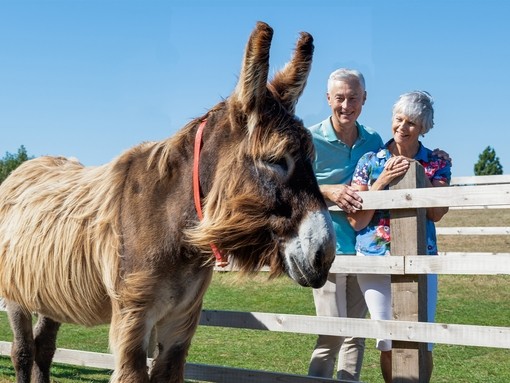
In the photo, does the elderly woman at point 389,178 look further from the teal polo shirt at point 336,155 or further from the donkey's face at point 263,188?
the donkey's face at point 263,188

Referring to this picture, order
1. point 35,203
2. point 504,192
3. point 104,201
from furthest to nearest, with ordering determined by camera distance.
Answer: point 35,203, point 504,192, point 104,201

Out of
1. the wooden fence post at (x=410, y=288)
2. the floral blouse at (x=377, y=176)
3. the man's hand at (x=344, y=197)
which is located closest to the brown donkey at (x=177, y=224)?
the man's hand at (x=344, y=197)

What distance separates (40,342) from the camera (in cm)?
532

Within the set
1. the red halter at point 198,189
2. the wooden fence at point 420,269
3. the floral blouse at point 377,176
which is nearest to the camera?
the red halter at point 198,189

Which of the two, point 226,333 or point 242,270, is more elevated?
point 242,270

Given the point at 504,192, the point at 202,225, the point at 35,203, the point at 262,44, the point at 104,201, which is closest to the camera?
the point at 262,44

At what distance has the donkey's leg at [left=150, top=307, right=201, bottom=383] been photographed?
3881mm

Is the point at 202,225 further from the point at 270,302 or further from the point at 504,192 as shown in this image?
the point at 270,302

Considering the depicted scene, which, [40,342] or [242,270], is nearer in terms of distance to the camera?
[242,270]

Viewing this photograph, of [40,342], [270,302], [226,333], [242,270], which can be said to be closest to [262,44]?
[242,270]

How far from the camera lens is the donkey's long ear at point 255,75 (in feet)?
10.2

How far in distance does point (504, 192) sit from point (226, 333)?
6.54 meters

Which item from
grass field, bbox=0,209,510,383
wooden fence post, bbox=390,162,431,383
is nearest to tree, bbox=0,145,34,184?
grass field, bbox=0,209,510,383

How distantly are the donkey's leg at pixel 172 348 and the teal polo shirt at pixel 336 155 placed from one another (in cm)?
137
